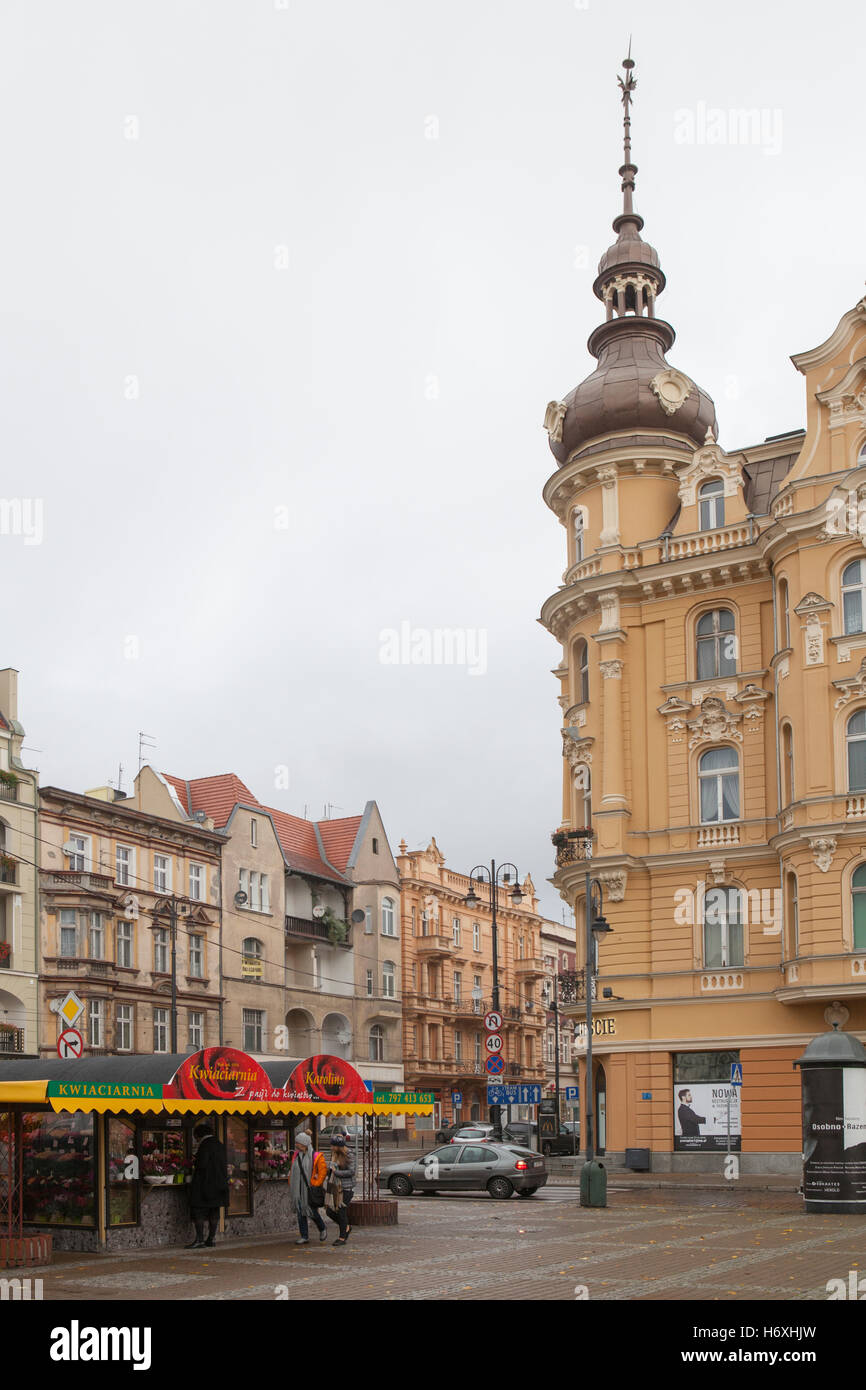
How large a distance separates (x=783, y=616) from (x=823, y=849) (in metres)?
6.58

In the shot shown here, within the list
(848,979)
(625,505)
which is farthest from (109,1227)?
(625,505)

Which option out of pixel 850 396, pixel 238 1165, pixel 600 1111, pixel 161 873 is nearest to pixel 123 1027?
pixel 161 873

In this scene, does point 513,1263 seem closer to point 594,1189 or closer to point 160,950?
point 594,1189

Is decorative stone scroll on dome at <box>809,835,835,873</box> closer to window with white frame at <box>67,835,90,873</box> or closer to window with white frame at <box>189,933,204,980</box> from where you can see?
window with white frame at <box>67,835,90,873</box>

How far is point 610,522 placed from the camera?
44219 millimetres

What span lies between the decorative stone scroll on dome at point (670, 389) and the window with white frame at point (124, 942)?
26.4m

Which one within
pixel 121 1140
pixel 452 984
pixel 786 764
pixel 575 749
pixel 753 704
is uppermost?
pixel 753 704

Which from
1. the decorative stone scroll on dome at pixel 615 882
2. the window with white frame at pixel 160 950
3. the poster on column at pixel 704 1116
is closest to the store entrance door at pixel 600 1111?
the poster on column at pixel 704 1116

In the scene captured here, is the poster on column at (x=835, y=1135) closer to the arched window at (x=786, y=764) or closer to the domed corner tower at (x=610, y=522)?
the arched window at (x=786, y=764)

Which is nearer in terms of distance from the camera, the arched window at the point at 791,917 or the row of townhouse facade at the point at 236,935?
the arched window at the point at 791,917

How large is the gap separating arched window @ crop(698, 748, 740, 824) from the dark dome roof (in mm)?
9820

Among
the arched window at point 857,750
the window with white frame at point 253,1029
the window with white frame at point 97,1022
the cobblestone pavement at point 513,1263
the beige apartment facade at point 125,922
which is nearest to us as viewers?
the cobblestone pavement at point 513,1263

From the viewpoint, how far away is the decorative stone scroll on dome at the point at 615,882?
41.5m

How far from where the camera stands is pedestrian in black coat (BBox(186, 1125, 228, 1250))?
70.0 feet
